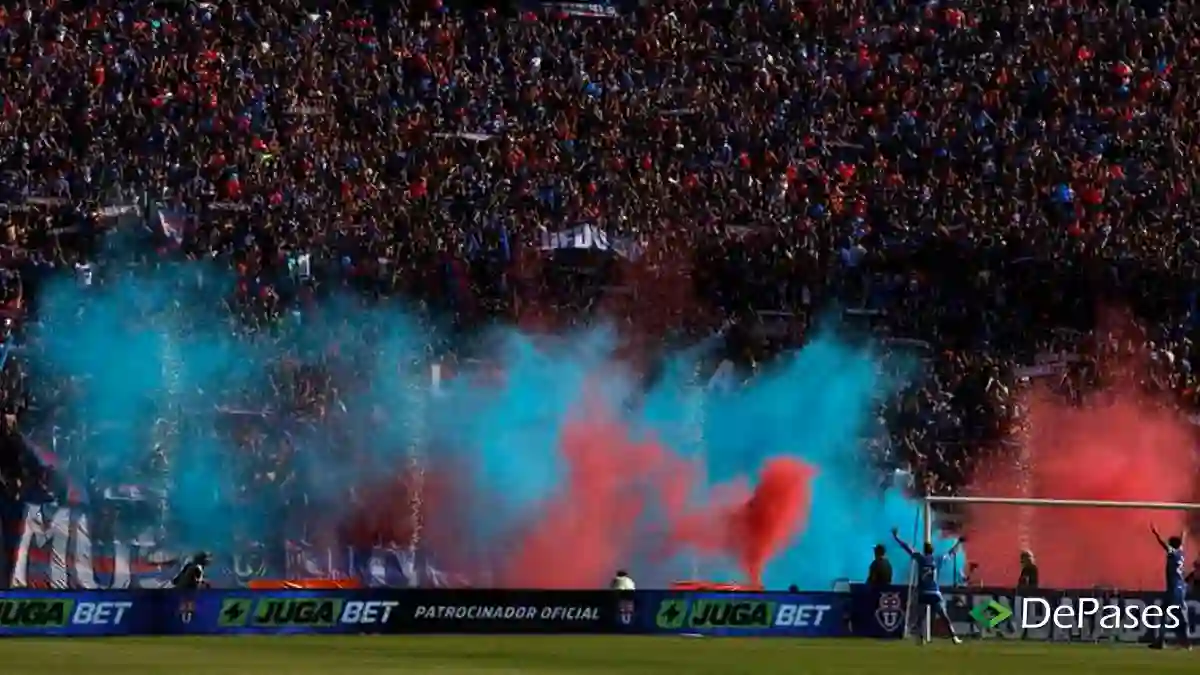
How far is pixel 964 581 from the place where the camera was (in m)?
33.7

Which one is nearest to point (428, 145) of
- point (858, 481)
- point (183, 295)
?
point (183, 295)

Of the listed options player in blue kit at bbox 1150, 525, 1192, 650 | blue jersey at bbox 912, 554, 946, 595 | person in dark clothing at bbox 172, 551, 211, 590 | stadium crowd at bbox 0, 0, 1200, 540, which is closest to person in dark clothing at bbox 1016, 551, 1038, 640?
player in blue kit at bbox 1150, 525, 1192, 650

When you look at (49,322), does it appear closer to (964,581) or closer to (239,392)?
(239,392)

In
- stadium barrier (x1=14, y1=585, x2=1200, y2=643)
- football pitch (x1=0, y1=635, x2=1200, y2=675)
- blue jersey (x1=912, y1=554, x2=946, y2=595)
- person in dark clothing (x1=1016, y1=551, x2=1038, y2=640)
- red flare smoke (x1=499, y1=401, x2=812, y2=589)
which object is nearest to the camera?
football pitch (x1=0, y1=635, x2=1200, y2=675)

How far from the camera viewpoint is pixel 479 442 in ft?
123

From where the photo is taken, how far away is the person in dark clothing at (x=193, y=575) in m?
31.5

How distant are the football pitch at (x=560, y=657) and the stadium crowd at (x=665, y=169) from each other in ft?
28.9

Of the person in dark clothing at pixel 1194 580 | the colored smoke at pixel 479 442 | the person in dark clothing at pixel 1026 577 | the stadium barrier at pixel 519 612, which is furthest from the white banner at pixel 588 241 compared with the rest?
the person in dark clothing at pixel 1194 580

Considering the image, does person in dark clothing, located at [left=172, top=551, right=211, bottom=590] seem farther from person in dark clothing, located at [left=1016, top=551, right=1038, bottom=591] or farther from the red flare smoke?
person in dark clothing, located at [left=1016, top=551, right=1038, bottom=591]

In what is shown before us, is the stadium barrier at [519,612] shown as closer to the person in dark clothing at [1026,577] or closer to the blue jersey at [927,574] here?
the person in dark clothing at [1026,577]

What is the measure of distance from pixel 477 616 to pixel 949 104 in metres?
20.9

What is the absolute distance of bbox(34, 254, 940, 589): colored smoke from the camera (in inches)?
1387

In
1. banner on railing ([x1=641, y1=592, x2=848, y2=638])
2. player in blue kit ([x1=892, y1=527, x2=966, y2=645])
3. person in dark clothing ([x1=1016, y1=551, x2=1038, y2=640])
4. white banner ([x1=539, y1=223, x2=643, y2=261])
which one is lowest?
banner on railing ([x1=641, y1=592, x2=848, y2=638])

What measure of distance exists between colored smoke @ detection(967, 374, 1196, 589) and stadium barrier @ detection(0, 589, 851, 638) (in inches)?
156
